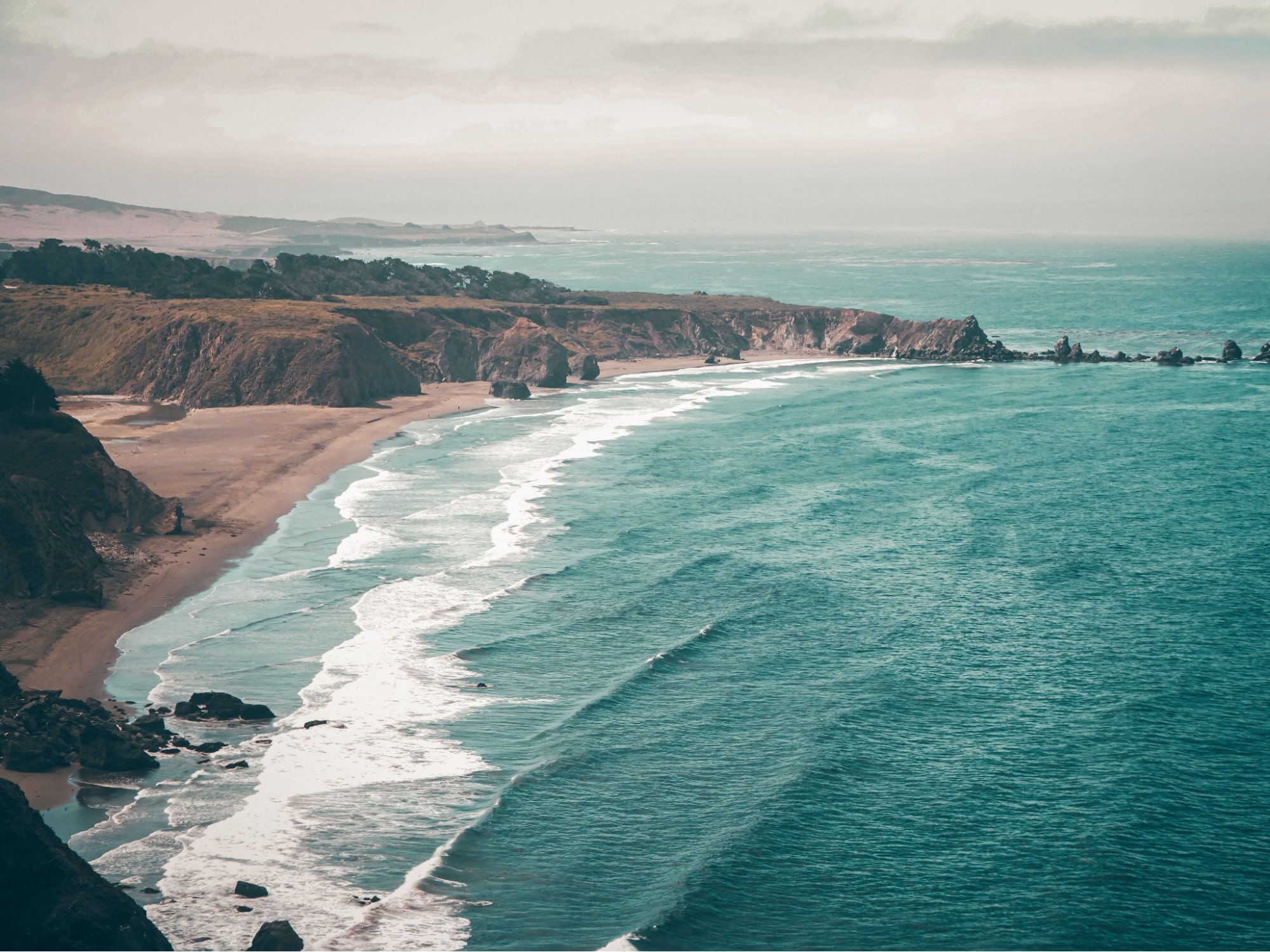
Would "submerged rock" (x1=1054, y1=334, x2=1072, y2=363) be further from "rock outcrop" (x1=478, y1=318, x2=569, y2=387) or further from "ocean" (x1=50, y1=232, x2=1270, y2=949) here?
"ocean" (x1=50, y1=232, x2=1270, y2=949)

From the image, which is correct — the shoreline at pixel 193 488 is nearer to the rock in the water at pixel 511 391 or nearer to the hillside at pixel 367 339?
the rock in the water at pixel 511 391

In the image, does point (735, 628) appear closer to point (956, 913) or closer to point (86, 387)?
point (956, 913)

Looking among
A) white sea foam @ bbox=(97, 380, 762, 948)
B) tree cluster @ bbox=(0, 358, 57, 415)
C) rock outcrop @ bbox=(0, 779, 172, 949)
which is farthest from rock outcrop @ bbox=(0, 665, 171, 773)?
tree cluster @ bbox=(0, 358, 57, 415)

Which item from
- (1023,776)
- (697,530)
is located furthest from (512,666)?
(697,530)

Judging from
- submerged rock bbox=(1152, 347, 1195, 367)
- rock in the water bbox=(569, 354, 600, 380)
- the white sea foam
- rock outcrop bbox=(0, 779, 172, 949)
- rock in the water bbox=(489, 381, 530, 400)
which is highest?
submerged rock bbox=(1152, 347, 1195, 367)

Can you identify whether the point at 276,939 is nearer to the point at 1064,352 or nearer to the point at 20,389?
the point at 20,389

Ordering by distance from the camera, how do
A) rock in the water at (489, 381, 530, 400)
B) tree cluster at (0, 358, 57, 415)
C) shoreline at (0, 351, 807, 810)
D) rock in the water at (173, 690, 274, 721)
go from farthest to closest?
1. rock in the water at (489, 381, 530, 400)
2. tree cluster at (0, 358, 57, 415)
3. shoreline at (0, 351, 807, 810)
4. rock in the water at (173, 690, 274, 721)
